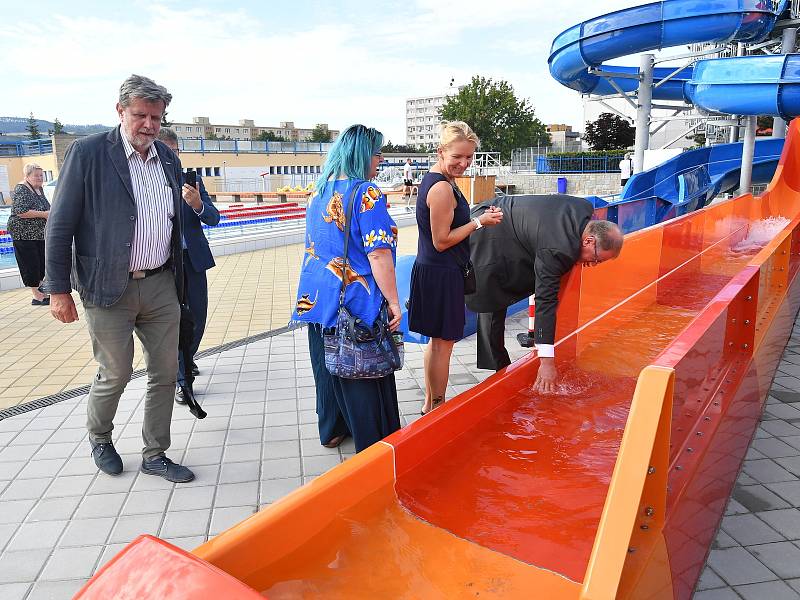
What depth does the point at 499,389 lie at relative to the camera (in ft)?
11.1

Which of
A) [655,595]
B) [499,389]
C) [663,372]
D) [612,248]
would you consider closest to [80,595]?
[655,595]

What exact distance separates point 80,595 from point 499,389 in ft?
7.62

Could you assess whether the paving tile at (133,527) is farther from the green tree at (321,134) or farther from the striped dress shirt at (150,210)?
the green tree at (321,134)

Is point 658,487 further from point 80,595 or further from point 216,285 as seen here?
point 216,285

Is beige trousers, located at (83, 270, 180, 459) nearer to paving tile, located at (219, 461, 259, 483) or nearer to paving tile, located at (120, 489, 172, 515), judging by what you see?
paving tile, located at (120, 489, 172, 515)

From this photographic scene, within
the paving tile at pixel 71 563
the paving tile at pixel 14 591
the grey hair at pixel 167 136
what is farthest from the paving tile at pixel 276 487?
the grey hair at pixel 167 136

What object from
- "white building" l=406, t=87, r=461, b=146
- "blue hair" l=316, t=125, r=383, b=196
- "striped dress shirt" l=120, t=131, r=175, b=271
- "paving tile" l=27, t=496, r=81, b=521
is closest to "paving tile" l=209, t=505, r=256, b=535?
"paving tile" l=27, t=496, r=81, b=521

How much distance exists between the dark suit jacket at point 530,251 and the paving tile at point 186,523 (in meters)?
2.06

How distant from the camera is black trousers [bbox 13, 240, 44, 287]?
7723 millimetres

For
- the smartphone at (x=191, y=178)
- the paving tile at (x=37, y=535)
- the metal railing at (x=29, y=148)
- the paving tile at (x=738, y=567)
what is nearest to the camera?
the paving tile at (x=738, y=567)

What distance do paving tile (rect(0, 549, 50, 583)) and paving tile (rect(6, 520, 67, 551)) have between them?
46mm

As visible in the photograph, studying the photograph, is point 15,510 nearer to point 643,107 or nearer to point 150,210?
point 150,210

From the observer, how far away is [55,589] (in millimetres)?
2514

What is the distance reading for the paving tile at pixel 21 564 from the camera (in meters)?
2.59
